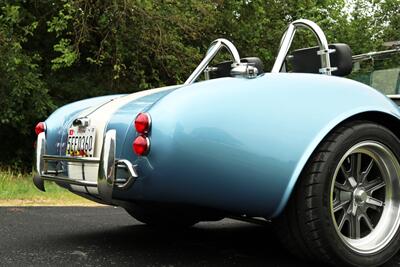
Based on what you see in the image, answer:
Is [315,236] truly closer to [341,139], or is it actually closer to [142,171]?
[341,139]

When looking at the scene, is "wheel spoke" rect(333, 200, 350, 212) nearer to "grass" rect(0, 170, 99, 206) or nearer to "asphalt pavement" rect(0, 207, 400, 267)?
"asphalt pavement" rect(0, 207, 400, 267)

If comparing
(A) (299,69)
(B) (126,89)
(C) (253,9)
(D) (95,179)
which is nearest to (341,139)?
(A) (299,69)

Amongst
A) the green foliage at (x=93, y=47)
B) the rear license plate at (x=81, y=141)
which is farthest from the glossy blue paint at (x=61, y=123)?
the green foliage at (x=93, y=47)

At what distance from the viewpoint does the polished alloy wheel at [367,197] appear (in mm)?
3121

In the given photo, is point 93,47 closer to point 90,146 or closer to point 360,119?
point 90,146

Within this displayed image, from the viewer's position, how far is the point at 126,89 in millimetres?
12859

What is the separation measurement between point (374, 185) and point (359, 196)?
0.46 ft

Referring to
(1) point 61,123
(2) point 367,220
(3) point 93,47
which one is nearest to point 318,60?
(2) point 367,220

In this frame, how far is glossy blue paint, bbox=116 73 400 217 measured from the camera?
2.79 metres

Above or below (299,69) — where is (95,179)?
below

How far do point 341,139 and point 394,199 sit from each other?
578 millimetres

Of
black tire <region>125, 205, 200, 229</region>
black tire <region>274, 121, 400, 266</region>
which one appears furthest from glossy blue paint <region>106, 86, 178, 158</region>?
black tire <region>125, 205, 200, 229</region>

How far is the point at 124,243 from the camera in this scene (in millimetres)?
3822

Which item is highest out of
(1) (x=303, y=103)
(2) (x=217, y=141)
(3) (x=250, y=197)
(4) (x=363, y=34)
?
(4) (x=363, y=34)
